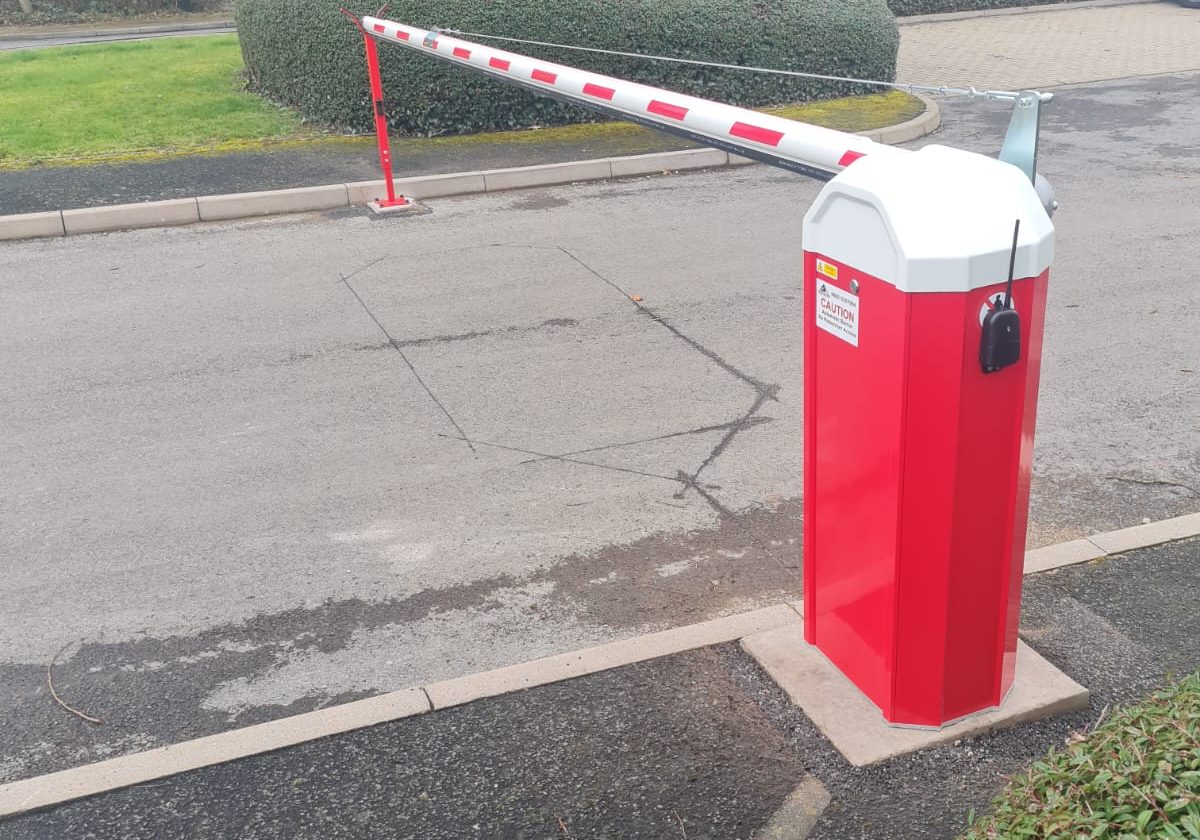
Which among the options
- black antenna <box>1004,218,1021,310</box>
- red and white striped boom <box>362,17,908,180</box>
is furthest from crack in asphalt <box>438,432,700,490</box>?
black antenna <box>1004,218,1021,310</box>

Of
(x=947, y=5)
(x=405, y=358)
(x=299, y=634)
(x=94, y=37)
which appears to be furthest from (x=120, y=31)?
(x=299, y=634)

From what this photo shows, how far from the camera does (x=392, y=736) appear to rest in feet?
11.5

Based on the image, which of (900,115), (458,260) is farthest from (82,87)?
(900,115)

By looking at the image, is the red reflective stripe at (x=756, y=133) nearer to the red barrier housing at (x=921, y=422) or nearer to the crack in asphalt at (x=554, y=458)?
the red barrier housing at (x=921, y=422)

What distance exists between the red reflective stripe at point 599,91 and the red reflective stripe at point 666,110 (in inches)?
13.4

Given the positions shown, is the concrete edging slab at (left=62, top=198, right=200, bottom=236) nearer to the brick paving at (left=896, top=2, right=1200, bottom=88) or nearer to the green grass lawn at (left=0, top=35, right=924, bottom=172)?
the green grass lawn at (left=0, top=35, right=924, bottom=172)

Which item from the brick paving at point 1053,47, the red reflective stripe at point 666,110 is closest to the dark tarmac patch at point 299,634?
the red reflective stripe at point 666,110

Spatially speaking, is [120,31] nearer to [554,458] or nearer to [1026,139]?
[554,458]

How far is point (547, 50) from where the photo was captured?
1223cm

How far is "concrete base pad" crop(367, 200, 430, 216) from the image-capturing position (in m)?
9.75

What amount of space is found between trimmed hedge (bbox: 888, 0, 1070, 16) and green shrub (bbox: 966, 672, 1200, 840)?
22855 mm

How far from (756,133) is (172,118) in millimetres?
11179

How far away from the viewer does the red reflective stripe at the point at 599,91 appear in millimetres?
4562

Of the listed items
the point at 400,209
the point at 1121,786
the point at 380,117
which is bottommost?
the point at 400,209
